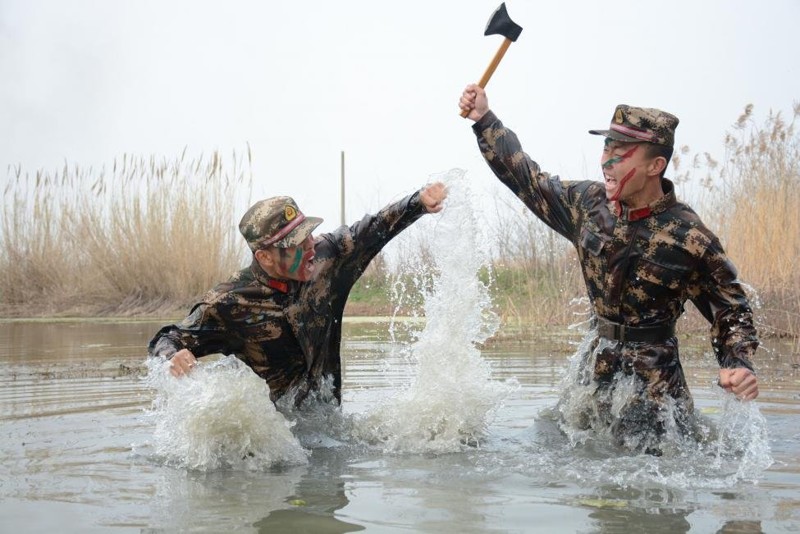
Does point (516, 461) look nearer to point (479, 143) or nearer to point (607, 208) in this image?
point (607, 208)

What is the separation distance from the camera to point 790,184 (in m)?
12.3

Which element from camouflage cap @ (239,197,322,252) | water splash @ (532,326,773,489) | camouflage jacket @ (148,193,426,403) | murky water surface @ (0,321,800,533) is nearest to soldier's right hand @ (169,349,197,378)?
camouflage jacket @ (148,193,426,403)

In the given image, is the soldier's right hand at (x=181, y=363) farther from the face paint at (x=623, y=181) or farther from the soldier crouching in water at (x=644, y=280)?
the face paint at (x=623, y=181)

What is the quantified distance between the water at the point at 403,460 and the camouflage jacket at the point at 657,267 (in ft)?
1.49

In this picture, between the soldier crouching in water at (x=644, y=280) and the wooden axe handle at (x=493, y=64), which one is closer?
the soldier crouching in water at (x=644, y=280)

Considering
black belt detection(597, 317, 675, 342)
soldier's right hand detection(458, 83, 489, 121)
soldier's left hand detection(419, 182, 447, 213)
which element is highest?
soldier's right hand detection(458, 83, 489, 121)

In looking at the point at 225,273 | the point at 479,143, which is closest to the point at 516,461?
the point at 479,143

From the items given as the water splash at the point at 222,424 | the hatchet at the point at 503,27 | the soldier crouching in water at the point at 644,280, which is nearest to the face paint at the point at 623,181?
the soldier crouching in water at the point at 644,280

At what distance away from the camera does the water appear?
Result: 466 centimetres

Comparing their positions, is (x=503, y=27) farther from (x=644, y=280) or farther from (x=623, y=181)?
(x=644, y=280)

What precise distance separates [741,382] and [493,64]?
2.30 metres

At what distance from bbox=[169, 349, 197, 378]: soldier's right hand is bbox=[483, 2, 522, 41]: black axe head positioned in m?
2.39

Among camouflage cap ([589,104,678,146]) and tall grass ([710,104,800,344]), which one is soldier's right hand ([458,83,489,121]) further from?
tall grass ([710,104,800,344])

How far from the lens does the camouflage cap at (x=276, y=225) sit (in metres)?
6.12
